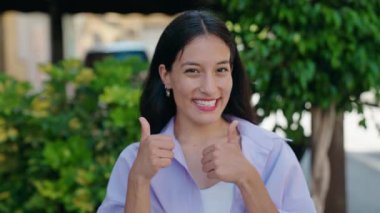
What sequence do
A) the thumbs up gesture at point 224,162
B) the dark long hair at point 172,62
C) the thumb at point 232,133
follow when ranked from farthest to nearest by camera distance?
the dark long hair at point 172,62 → the thumb at point 232,133 → the thumbs up gesture at point 224,162

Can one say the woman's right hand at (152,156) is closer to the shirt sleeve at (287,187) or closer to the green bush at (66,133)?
the shirt sleeve at (287,187)

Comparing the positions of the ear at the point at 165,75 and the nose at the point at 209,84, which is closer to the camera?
the nose at the point at 209,84

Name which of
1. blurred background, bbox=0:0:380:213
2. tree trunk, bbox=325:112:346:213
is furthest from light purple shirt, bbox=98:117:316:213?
tree trunk, bbox=325:112:346:213

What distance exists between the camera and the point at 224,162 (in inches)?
88.8

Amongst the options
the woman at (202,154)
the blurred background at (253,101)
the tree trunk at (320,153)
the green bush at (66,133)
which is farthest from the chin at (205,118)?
the tree trunk at (320,153)

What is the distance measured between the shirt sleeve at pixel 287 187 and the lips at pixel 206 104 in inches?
9.2

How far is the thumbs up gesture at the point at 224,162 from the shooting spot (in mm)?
2252

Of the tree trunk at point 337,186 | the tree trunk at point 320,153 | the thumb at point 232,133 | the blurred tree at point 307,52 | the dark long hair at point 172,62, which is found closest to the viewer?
the thumb at point 232,133

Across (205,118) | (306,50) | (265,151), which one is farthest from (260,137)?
(306,50)

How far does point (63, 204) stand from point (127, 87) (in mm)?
793

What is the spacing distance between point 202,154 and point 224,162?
20 cm

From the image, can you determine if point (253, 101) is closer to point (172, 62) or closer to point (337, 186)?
point (337, 186)

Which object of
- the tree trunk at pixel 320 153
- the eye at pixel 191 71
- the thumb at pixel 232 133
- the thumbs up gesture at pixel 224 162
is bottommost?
the tree trunk at pixel 320 153

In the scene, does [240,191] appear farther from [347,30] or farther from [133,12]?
[133,12]
